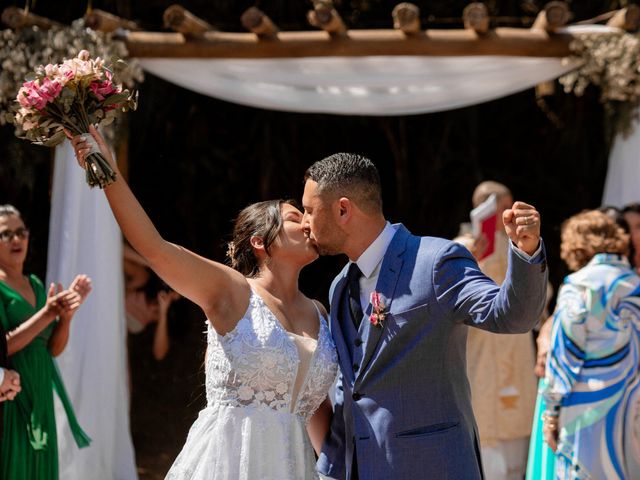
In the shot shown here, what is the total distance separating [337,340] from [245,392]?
35 centimetres

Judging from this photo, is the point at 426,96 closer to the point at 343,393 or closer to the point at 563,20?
the point at 563,20

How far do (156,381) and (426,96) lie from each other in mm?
4773

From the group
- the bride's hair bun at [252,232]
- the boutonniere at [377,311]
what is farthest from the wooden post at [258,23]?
the boutonniere at [377,311]

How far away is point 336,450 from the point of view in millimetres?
3623

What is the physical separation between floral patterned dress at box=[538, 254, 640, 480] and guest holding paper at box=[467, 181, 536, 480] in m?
0.82

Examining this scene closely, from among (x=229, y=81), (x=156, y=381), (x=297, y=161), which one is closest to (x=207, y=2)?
(x=297, y=161)

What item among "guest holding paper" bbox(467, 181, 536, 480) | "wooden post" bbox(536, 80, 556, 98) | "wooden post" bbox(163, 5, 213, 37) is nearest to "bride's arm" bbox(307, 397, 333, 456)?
"guest holding paper" bbox(467, 181, 536, 480)

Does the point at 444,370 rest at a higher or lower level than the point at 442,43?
lower

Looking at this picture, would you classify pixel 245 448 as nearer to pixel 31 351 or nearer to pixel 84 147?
pixel 84 147

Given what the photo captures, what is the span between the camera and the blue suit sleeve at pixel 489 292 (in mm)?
2879

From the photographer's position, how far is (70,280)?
6.69 metres

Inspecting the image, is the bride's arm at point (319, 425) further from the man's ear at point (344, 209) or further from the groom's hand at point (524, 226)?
the groom's hand at point (524, 226)

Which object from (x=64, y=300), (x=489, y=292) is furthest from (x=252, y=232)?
(x=64, y=300)

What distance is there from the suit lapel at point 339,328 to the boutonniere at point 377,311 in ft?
0.63
